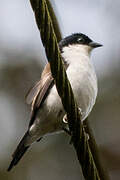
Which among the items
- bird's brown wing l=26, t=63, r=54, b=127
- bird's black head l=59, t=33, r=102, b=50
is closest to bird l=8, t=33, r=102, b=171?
bird's brown wing l=26, t=63, r=54, b=127

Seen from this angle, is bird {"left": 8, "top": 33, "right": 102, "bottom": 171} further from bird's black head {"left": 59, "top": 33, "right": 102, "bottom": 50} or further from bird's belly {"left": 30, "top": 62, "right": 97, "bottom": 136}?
bird's black head {"left": 59, "top": 33, "right": 102, "bottom": 50}

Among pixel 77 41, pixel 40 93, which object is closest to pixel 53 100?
pixel 40 93

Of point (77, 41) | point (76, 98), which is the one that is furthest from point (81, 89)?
point (77, 41)

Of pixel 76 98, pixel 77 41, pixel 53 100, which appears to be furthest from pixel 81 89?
pixel 77 41

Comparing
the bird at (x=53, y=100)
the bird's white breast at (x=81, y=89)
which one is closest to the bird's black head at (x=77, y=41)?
the bird at (x=53, y=100)

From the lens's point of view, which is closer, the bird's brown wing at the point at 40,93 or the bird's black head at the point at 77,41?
the bird's brown wing at the point at 40,93

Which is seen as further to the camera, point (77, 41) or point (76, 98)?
point (77, 41)

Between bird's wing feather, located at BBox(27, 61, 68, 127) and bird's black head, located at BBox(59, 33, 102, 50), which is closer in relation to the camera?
bird's wing feather, located at BBox(27, 61, 68, 127)

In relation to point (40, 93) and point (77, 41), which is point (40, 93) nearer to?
point (40, 93)

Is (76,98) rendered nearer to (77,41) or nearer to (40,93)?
(40,93)

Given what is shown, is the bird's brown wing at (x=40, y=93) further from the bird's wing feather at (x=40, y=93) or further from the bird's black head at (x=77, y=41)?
the bird's black head at (x=77, y=41)

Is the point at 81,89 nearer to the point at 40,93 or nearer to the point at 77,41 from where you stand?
the point at 40,93

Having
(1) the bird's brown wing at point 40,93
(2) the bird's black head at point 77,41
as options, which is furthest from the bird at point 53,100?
(2) the bird's black head at point 77,41

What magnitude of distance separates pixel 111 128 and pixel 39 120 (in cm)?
262
